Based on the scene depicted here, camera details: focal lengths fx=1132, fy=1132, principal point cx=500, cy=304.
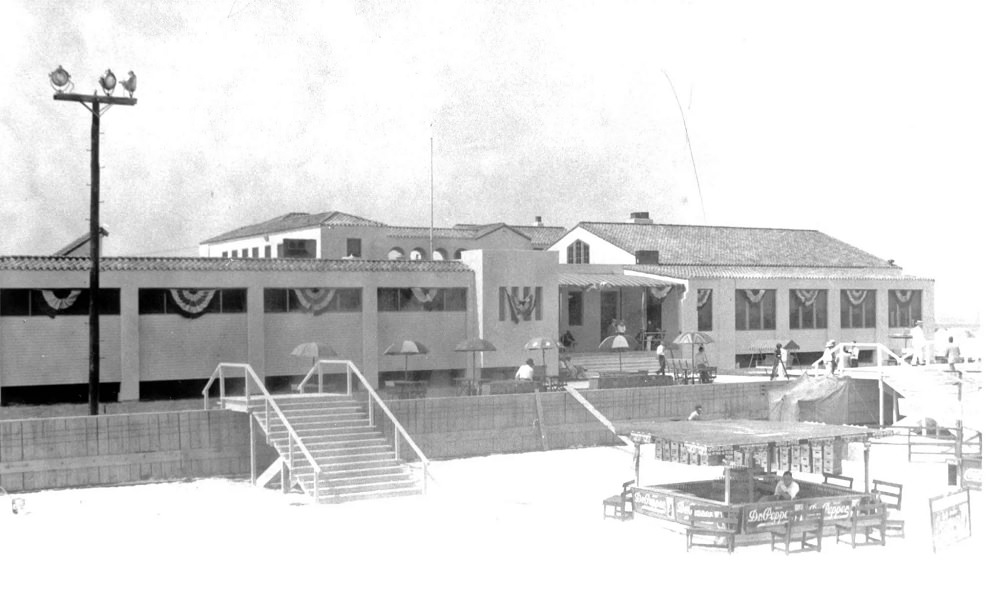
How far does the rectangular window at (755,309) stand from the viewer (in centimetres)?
4541

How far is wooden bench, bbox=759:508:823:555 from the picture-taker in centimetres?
1736

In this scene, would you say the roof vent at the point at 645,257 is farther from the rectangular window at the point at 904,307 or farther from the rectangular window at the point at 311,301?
the rectangular window at the point at 311,301

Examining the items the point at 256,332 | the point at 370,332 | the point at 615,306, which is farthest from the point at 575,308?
the point at 256,332

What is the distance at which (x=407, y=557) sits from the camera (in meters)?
16.9

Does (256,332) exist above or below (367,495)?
above

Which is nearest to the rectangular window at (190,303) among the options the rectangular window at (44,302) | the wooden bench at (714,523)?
the rectangular window at (44,302)

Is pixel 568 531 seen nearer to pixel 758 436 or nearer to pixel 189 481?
pixel 758 436

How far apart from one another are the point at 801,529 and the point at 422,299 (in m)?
19.9

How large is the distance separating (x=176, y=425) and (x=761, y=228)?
126ft

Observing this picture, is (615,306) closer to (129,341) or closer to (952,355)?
(952,355)

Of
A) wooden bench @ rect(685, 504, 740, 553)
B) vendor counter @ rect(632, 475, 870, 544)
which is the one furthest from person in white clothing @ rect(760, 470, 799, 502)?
wooden bench @ rect(685, 504, 740, 553)

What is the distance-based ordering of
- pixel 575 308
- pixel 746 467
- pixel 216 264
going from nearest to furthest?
pixel 746 467, pixel 216 264, pixel 575 308

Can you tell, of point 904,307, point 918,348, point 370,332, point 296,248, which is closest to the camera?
point 370,332

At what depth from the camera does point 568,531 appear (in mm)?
19312
